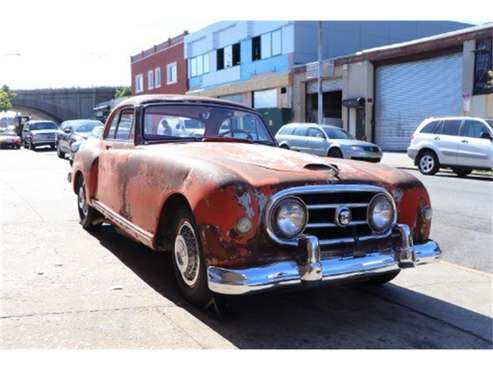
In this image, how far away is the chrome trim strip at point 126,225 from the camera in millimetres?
4762

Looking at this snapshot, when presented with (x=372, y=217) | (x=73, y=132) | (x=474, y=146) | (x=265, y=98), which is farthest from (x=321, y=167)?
(x=265, y=98)

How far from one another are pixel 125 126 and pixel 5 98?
239 ft

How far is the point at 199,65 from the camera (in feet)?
150

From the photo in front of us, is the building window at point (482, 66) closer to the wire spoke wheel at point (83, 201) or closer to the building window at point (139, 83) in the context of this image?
the wire spoke wheel at point (83, 201)

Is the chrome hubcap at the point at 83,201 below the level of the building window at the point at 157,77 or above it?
below

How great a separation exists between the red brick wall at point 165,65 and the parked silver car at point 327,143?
97.2ft

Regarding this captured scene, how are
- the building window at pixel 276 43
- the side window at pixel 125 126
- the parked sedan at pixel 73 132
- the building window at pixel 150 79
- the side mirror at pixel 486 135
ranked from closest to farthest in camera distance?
the side window at pixel 125 126
the side mirror at pixel 486 135
the parked sedan at pixel 73 132
the building window at pixel 276 43
the building window at pixel 150 79

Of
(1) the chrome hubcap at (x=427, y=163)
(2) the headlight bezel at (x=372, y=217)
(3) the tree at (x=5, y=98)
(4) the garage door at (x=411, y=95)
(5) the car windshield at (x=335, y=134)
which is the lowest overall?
(1) the chrome hubcap at (x=427, y=163)

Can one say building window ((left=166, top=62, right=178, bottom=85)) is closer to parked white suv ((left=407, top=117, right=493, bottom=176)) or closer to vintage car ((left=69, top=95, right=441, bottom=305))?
parked white suv ((left=407, top=117, right=493, bottom=176))

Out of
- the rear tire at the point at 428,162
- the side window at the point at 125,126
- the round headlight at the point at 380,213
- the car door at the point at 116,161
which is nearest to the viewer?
the round headlight at the point at 380,213

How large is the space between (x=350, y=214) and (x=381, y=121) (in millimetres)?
→ 24980

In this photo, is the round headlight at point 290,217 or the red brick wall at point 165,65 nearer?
the round headlight at point 290,217

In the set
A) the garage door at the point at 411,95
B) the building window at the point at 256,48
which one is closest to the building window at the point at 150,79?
the building window at the point at 256,48

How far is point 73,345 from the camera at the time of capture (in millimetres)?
3617
